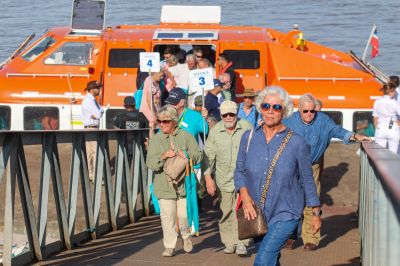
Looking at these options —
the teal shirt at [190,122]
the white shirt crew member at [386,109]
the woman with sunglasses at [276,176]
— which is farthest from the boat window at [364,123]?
the woman with sunglasses at [276,176]

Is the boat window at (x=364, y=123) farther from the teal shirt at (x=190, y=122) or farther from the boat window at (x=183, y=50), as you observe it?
the teal shirt at (x=190, y=122)

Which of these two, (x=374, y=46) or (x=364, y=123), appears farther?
(x=374, y=46)

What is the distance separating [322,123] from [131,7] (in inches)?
1491

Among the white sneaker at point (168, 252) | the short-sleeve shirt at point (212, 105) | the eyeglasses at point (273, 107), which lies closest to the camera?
the eyeglasses at point (273, 107)

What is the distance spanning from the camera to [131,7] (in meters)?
48.2

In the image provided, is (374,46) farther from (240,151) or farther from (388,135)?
(240,151)

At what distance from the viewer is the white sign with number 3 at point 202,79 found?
14664 mm

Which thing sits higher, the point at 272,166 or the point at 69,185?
the point at 272,166

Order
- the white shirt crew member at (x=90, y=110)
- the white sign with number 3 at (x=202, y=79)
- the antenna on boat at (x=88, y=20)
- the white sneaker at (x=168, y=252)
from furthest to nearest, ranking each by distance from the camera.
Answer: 1. the antenna on boat at (x=88, y=20)
2. the white shirt crew member at (x=90, y=110)
3. the white sign with number 3 at (x=202, y=79)
4. the white sneaker at (x=168, y=252)

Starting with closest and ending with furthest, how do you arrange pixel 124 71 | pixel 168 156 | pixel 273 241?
1. pixel 273 241
2. pixel 168 156
3. pixel 124 71

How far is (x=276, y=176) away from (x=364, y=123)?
1178 centimetres

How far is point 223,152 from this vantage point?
418 inches

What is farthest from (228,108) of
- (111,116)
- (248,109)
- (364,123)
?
(364,123)

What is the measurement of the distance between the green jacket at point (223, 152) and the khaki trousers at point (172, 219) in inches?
16.8
